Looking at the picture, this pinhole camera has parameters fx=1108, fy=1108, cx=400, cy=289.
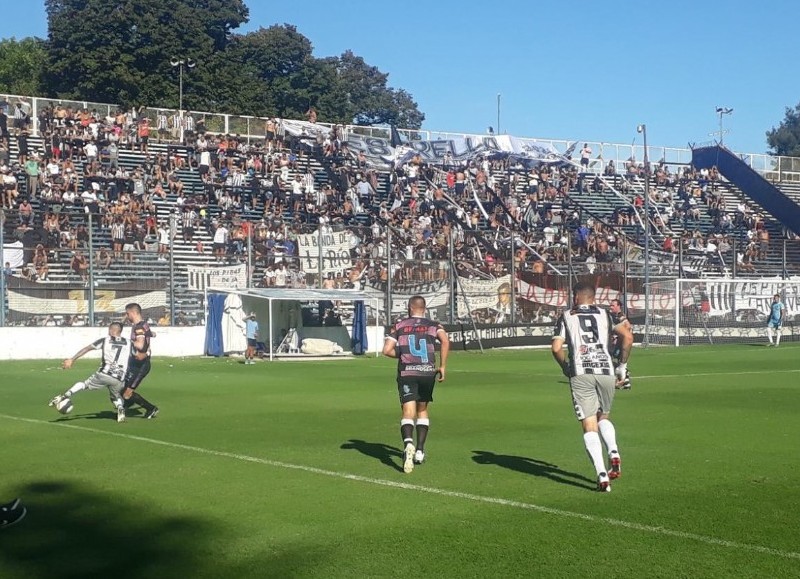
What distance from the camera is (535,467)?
11.8 meters

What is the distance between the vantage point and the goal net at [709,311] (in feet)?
142

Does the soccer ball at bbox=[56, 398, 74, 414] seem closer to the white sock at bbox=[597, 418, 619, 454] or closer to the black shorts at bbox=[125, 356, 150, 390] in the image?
the black shorts at bbox=[125, 356, 150, 390]

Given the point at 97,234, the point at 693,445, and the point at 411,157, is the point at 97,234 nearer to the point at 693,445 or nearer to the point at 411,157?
the point at 411,157

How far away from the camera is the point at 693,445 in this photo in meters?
13.4

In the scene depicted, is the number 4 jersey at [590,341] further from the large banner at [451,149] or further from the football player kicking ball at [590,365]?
the large banner at [451,149]

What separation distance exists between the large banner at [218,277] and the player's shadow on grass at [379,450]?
2304 cm

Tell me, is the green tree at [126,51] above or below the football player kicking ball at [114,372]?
above

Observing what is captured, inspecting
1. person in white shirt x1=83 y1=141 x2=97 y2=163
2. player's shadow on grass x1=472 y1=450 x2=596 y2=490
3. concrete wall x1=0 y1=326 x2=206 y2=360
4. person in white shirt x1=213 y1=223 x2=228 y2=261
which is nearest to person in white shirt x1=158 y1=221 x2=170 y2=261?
person in white shirt x1=213 y1=223 x2=228 y2=261

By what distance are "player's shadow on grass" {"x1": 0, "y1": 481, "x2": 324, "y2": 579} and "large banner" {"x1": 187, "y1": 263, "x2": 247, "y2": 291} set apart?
87.2 feet

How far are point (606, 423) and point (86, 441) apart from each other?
23.3ft

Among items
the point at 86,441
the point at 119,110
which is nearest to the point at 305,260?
the point at 119,110

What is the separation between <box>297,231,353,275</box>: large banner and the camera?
127 feet

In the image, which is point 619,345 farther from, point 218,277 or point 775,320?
point 775,320

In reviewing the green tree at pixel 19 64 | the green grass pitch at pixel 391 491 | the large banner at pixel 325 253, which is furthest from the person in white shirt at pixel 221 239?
the green tree at pixel 19 64
